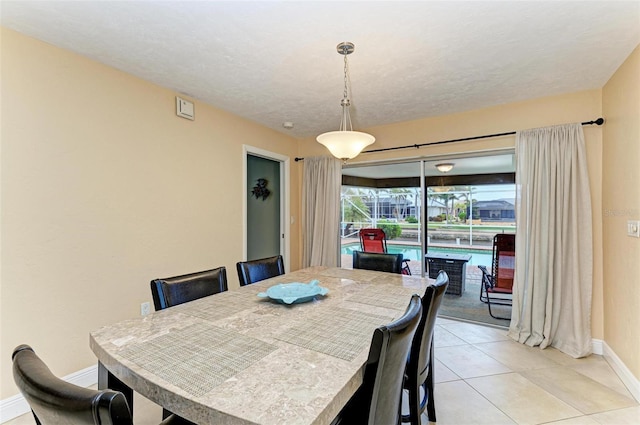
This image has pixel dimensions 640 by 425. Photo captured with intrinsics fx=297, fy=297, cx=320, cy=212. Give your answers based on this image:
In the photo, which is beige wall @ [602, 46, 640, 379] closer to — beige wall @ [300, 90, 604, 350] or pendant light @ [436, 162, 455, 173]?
beige wall @ [300, 90, 604, 350]

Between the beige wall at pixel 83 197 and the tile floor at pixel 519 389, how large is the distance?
68 cm

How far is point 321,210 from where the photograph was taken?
14.1ft

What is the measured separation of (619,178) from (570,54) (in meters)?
1.06

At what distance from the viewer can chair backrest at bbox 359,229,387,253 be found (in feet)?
13.8

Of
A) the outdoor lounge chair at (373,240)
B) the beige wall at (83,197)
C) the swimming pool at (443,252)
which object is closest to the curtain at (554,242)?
the swimming pool at (443,252)

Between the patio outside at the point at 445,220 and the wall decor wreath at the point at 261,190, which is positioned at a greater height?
the wall decor wreath at the point at 261,190

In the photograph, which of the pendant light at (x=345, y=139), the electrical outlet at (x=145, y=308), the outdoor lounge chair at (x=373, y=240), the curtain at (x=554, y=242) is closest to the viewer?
the pendant light at (x=345, y=139)

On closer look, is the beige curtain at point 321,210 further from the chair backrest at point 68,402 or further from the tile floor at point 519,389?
the chair backrest at point 68,402

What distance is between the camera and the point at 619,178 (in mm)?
2357

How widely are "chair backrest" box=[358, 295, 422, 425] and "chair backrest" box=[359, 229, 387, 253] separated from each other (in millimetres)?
3143

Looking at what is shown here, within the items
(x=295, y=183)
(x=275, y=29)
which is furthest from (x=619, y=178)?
(x=295, y=183)

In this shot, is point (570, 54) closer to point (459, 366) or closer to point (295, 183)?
point (459, 366)

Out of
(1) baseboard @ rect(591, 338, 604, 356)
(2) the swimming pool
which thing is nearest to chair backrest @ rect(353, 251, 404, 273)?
(2) the swimming pool

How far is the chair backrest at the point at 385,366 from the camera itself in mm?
917
